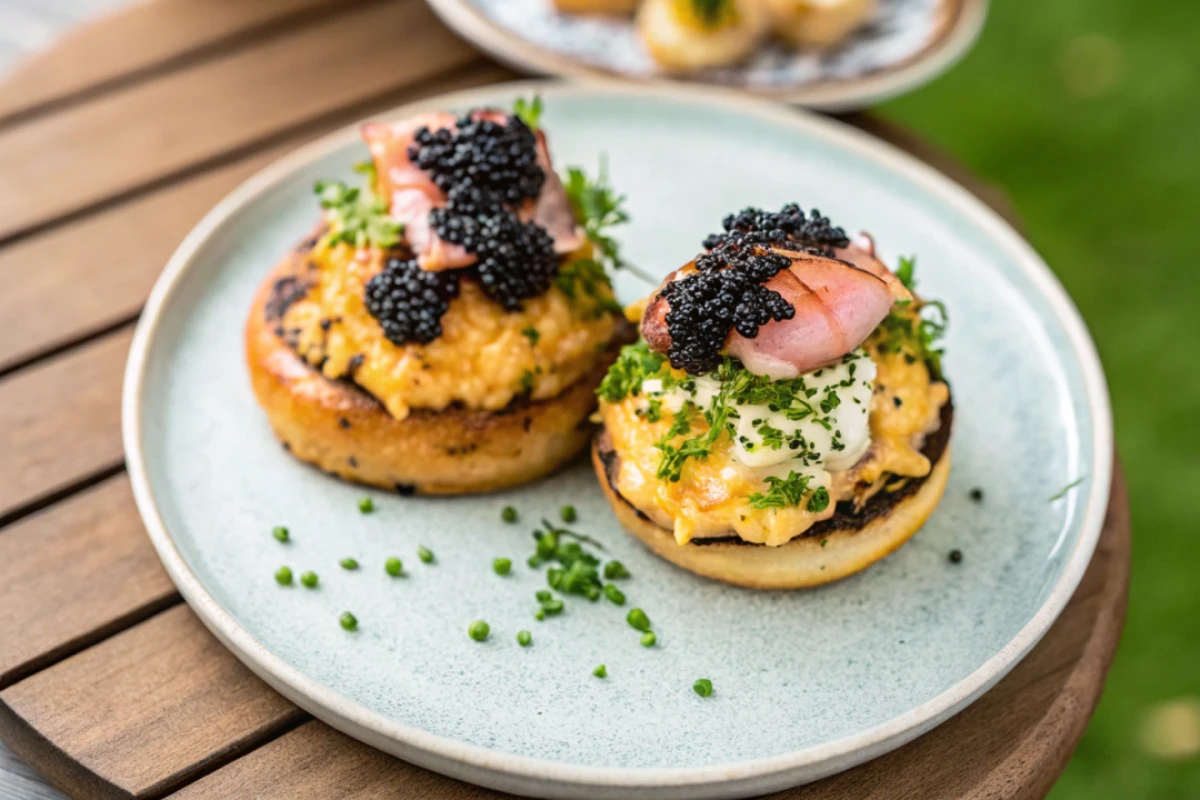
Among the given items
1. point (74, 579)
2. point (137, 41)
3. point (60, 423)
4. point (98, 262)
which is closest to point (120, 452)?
point (60, 423)

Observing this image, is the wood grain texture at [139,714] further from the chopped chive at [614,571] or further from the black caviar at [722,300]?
the black caviar at [722,300]

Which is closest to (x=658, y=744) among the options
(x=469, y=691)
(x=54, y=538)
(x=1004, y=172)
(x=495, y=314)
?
(x=469, y=691)

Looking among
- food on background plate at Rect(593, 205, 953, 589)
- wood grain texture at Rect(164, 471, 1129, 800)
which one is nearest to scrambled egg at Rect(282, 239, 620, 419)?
food on background plate at Rect(593, 205, 953, 589)

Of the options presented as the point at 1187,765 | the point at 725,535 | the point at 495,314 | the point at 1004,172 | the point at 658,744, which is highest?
the point at 495,314

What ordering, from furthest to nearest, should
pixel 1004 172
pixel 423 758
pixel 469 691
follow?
pixel 1004 172
pixel 469 691
pixel 423 758

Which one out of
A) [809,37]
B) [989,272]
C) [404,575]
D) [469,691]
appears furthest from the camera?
[809,37]

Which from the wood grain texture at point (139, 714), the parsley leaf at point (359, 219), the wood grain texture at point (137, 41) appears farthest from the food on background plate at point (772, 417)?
the wood grain texture at point (137, 41)

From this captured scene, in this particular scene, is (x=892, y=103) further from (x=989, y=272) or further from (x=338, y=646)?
(x=338, y=646)
